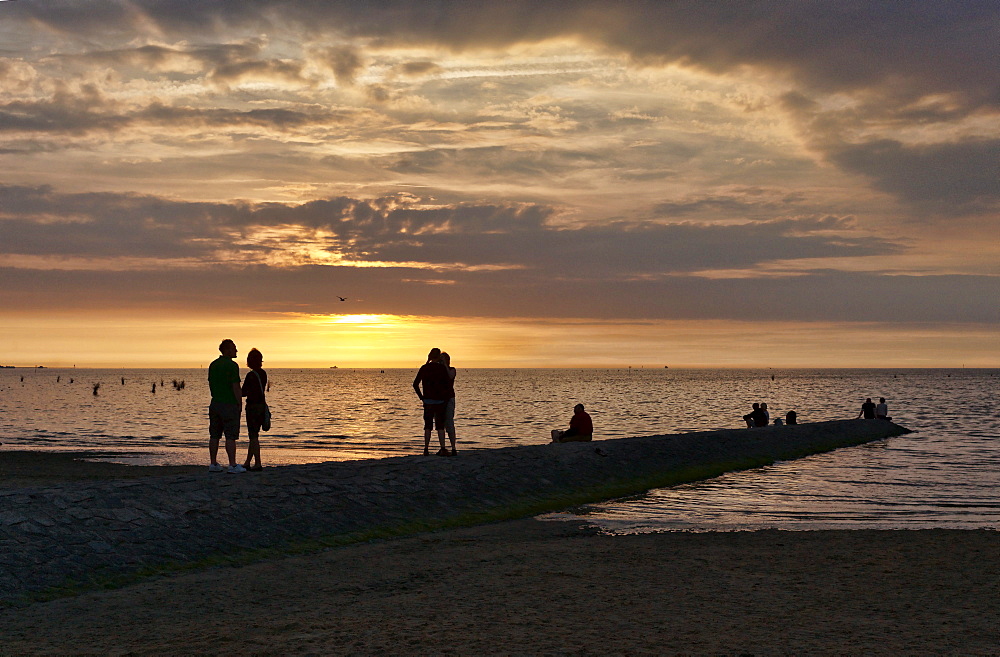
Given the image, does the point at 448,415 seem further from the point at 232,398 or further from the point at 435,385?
the point at 232,398

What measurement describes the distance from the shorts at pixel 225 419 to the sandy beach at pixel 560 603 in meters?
3.88

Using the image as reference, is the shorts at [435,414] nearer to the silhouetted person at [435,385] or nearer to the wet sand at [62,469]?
the silhouetted person at [435,385]

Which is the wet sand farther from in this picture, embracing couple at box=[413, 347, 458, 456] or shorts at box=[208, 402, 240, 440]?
embracing couple at box=[413, 347, 458, 456]

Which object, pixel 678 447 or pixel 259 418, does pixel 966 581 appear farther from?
pixel 678 447

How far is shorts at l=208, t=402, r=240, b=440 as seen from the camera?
650 inches

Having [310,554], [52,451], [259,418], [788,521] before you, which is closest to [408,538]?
[310,554]

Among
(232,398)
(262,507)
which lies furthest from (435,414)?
(262,507)

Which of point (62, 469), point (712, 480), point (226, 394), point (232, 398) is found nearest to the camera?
point (226, 394)

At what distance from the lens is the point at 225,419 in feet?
54.3

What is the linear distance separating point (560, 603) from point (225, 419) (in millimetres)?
9211

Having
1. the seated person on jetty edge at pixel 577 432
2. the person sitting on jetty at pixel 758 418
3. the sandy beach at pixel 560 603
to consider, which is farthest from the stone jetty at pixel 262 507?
the person sitting on jetty at pixel 758 418

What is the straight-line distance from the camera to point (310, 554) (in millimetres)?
14062

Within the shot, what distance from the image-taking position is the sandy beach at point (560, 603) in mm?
8367

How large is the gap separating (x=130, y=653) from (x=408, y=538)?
777cm
